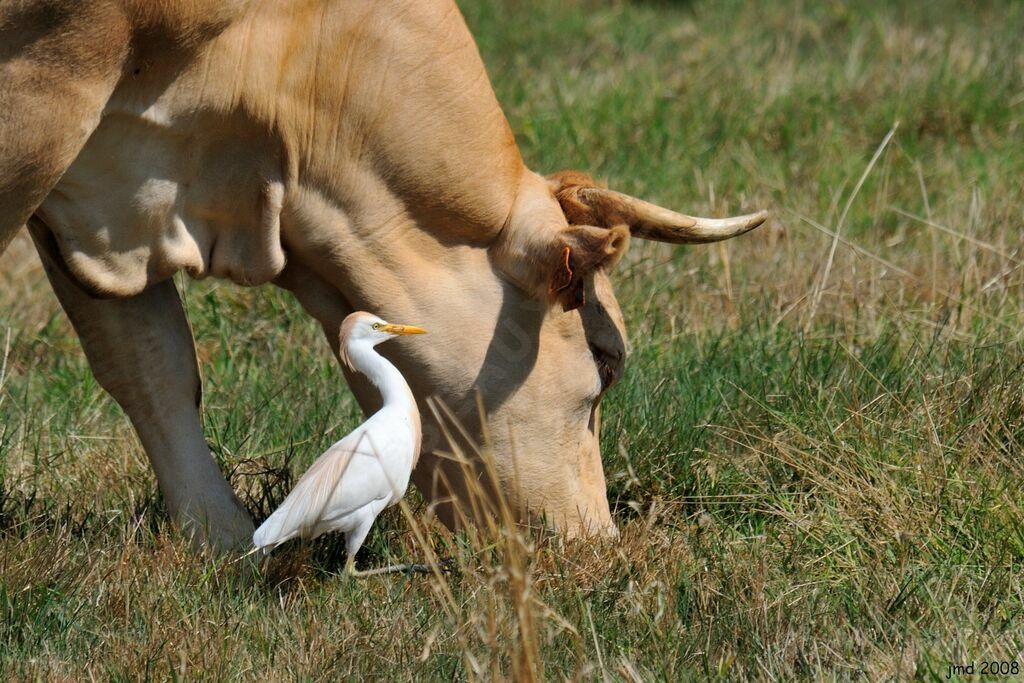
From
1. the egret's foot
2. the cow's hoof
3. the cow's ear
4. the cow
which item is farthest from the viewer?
the cow's hoof

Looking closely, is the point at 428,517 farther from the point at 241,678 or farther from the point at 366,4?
the point at 366,4

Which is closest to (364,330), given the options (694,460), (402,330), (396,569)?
(402,330)

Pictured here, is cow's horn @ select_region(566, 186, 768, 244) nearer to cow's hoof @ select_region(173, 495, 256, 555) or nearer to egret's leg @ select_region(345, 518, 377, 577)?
egret's leg @ select_region(345, 518, 377, 577)

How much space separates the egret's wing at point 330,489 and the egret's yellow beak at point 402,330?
273 millimetres

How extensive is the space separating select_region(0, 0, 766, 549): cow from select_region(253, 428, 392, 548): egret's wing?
21 centimetres

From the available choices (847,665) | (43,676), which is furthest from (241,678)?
(847,665)

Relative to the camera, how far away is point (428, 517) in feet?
14.5

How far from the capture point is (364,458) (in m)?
4.13

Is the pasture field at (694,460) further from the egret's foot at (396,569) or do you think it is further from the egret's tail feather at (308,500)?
the egret's tail feather at (308,500)

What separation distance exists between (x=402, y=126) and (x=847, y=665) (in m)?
1.76

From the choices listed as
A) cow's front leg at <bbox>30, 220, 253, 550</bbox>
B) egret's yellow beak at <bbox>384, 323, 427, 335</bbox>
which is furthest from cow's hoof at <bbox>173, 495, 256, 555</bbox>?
egret's yellow beak at <bbox>384, 323, 427, 335</bbox>

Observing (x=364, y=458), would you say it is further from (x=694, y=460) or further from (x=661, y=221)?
(x=694, y=460)

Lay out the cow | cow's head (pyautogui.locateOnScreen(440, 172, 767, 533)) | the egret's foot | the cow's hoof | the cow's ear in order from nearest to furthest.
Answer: the cow, the cow's ear, cow's head (pyautogui.locateOnScreen(440, 172, 767, 533)), the egret's foot, the cow's hoof

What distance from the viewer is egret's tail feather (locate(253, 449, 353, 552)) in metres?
4.14
